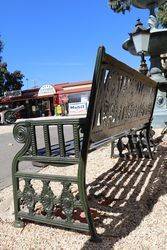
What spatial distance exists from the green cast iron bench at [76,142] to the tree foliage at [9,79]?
4324 cm

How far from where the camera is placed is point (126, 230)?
3.30m

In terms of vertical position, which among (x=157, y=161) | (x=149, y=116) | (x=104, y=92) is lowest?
(x=157, y=161)

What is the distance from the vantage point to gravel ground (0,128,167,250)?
10.3 ft

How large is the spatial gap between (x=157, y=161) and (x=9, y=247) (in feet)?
10.4

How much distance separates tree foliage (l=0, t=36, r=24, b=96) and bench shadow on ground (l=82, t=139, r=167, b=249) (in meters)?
41.8

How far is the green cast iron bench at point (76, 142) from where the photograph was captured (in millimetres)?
3061

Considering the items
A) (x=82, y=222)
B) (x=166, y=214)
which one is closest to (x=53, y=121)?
(x=82, y=222)

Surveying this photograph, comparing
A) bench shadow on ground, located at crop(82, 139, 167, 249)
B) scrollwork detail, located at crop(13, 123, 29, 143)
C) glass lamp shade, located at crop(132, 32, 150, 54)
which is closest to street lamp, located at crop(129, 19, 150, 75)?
glass lamp shade, located at crop(132, 32, 150, 54)

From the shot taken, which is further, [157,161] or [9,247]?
[157,161]

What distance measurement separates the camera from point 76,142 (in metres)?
3.30

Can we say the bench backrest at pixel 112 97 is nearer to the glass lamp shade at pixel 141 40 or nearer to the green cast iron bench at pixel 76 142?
the green cast iron bench at pixel 76 142

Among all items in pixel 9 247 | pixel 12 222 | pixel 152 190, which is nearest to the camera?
pixel 9 247

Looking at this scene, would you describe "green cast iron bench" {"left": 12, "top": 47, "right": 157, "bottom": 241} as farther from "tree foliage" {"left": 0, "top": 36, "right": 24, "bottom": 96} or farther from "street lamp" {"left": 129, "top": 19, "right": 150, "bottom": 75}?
"tree foliage" {"left": 0, "top": 36, "right": 24, "bottom": 96}

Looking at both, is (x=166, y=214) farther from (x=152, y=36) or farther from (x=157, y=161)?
(x=152, y=36)
